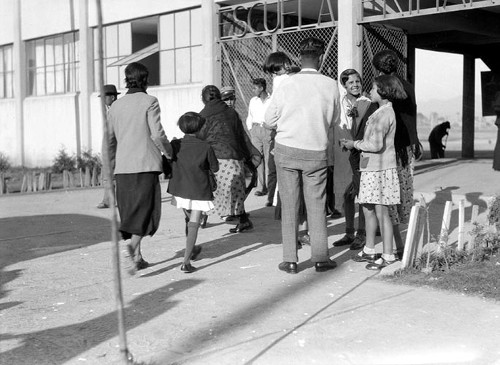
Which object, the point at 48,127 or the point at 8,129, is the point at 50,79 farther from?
the point at 8,129

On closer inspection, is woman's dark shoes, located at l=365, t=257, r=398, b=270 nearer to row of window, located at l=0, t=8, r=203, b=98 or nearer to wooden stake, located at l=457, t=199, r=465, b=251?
wooden stake, located at l=457, t=199, r=465, b=251

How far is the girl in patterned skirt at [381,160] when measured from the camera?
6184 mm

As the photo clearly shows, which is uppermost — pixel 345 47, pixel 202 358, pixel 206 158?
pixel 345 47

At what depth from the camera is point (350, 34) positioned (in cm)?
1248

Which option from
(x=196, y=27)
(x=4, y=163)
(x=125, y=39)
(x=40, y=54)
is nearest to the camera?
(x=196, y=27)

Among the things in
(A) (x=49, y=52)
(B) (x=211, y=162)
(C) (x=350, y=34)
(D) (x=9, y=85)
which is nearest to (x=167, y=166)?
(B) (x=211, y=162)

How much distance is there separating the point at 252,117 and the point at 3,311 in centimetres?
635

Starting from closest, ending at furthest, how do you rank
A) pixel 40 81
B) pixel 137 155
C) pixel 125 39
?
pixel 137 155, pixel 125 39, pixel 40 81

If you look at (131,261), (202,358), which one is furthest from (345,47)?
(202,358)

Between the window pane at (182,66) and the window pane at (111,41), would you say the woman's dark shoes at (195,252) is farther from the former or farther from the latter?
the window pane at (111,41)

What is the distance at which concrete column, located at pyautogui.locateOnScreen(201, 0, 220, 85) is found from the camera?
15.2 meters

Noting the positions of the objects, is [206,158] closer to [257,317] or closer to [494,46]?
[257,317]

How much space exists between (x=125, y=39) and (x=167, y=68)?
5.81 feet

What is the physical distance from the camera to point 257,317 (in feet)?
15.9
